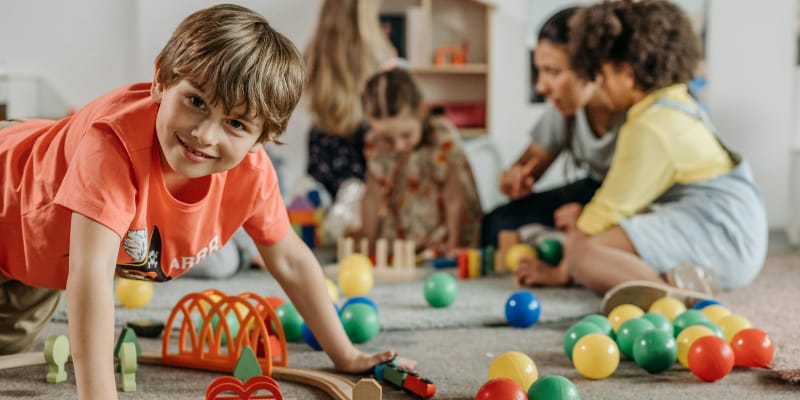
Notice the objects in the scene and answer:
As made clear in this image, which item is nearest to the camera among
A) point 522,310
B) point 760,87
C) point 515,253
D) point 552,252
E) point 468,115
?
point 522,310

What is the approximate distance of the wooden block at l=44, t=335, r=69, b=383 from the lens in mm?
1284

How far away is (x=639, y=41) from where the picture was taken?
84.7 inches

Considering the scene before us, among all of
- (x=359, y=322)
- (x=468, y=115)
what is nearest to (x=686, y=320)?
(x=359, y=322)

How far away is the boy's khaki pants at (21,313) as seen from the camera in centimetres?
141

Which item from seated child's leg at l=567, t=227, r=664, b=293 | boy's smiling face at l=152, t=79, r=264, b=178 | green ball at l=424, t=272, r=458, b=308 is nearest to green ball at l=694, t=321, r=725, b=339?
seated child's leg at l=567, t=227, r=664, b=293

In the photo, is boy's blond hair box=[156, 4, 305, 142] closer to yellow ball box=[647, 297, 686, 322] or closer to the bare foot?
yellow ball box=[647, 297, 686, 322]

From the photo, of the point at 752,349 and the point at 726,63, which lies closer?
the point at 752,349

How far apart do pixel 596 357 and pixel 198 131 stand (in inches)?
25.9

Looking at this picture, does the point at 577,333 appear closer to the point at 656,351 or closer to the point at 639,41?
the point at 656,351

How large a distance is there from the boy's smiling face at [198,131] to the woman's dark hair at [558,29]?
1.42 metres


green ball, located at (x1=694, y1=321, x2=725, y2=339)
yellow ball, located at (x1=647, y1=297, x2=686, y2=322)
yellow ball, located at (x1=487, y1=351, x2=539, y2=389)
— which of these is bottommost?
yellow ball, located at (x1=647, y1=297, x2=686, y2=322)

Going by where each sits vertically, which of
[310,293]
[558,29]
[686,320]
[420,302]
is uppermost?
[558,29]

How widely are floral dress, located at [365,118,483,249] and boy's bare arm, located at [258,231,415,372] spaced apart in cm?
143

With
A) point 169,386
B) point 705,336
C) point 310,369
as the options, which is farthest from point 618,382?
point 169,386
